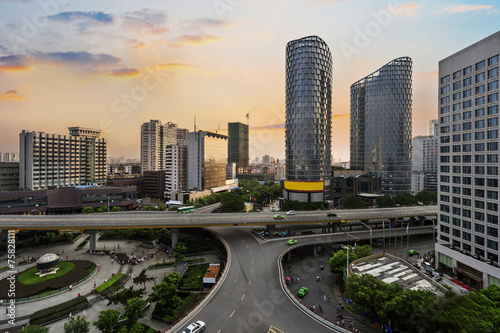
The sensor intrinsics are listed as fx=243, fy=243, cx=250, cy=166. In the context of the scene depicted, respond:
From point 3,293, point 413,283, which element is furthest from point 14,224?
point 413,283

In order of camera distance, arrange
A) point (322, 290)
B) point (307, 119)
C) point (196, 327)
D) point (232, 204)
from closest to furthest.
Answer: point (196, 327) → point (322, 290) → point (232, 204) → point (307, 119)

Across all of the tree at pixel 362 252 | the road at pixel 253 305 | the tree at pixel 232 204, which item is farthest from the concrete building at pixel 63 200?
the tree at pixel 362 252

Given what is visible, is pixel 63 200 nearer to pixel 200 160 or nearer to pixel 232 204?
pixel 200 160

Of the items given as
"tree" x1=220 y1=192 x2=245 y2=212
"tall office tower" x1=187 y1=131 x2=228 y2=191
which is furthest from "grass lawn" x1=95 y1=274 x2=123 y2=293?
"tall office tower" x1=187 y1=131 x2=228 y2=191

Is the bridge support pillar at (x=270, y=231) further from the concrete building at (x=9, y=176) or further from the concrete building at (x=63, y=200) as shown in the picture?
the concrete building at (x=9, y=176)

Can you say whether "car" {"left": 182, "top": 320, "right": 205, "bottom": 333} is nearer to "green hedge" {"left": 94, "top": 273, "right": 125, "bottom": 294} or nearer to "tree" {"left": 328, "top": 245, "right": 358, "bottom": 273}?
"green hedge" {"left": 94, "top": 273, "right": 125, "bottom": 294}

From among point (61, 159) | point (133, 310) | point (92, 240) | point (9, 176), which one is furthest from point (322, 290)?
point (9, 176)
